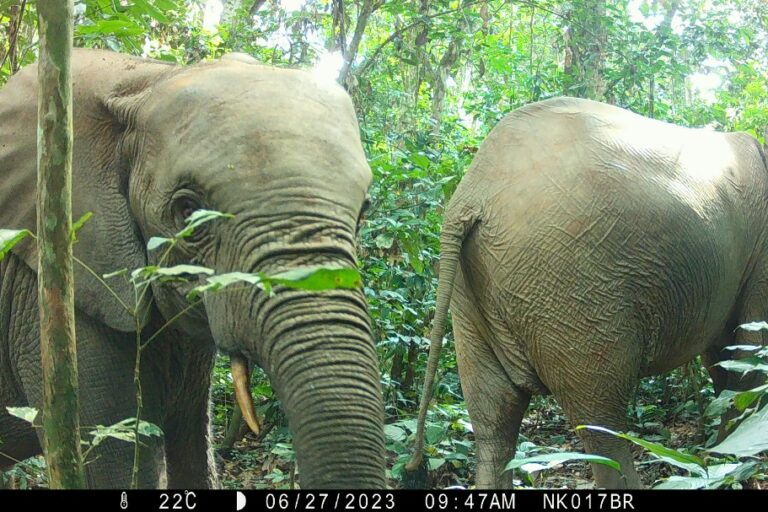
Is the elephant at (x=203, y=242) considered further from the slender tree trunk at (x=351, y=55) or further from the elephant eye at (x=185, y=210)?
the slender tree trunk at (x=351, y=55)

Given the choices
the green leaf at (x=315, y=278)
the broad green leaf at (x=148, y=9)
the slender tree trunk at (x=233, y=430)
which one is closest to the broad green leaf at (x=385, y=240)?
the slender tree trunk at (x=233, y=430)

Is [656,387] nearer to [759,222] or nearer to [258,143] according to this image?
[759,222]

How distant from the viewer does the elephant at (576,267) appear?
4855mm

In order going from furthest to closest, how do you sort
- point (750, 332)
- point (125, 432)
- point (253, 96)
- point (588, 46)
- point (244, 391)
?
1. point (588, 46)
2. point (750, 332)
3. point (253, 96)
4. point (125, 432)
5. point (244, 391)

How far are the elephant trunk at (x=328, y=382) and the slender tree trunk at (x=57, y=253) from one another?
1.90ft

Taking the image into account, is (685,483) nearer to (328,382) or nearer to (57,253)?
(328,382)

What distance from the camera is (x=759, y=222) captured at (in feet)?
18.9

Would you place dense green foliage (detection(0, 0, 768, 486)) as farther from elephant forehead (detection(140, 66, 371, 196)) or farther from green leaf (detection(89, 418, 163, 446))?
green leaf (detection(89, 418, 163, 446))

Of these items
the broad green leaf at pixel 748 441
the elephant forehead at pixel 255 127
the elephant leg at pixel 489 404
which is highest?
the elephant forehead at pixel 255 127

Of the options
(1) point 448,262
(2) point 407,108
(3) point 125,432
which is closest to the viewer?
(3) point 125,432

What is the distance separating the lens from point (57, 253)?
2.63 meters

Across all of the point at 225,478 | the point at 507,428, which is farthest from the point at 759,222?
the point at 225,478
